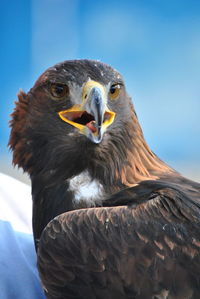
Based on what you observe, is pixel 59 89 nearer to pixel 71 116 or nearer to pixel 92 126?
pixel 71 116

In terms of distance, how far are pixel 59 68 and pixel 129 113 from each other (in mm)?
307

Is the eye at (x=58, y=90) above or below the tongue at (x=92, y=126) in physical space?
above

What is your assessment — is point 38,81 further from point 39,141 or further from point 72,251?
point 72,251

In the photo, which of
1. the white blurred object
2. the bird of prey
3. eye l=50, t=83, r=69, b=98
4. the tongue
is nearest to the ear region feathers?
the bird of prey

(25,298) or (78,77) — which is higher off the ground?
(78,77)

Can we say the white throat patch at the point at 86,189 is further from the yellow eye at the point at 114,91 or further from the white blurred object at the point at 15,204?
the white blurred object at the point at 15,204

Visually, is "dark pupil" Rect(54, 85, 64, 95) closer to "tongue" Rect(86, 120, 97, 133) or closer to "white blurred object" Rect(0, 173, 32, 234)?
"tongue" Rect(86, 120, 97, 133)

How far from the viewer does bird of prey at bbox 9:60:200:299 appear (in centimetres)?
158

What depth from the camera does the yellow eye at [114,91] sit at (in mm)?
1953

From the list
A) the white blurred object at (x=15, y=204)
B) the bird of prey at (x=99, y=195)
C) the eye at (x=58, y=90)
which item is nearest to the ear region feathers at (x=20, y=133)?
the bird of prey at (x=99, y=195)

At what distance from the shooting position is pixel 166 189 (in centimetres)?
172

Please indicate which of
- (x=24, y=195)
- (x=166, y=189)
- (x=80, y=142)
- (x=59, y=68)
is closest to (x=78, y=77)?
(x=59, y=68)

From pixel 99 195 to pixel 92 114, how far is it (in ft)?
0.94

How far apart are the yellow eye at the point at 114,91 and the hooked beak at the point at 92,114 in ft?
0.21
